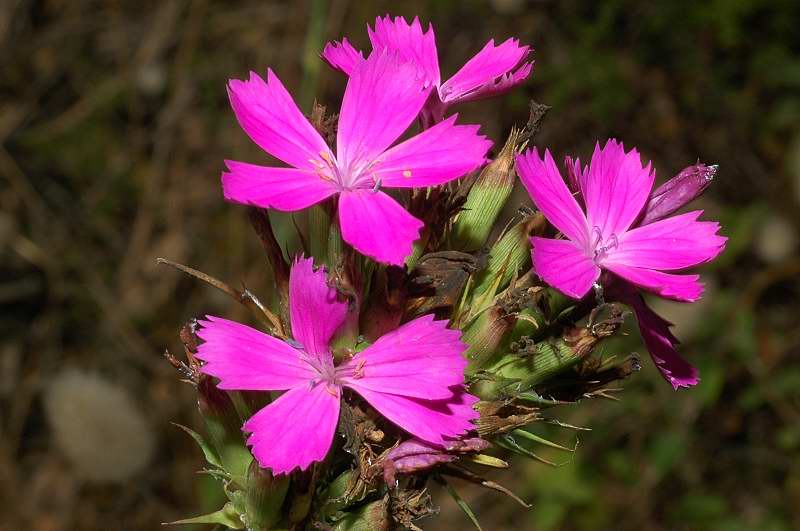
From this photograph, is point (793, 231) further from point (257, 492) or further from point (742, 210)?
point (257, 492)

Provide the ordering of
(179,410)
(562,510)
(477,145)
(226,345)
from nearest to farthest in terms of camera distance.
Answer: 1. (226,345)
2. (477,145)
3. (562,510)
4. (179,410)

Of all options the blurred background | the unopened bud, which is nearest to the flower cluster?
the unopened bud

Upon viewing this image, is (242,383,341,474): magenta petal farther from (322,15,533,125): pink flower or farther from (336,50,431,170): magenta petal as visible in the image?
(322,15,533,125): pink flower

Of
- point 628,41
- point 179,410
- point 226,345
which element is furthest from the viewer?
point 628,41

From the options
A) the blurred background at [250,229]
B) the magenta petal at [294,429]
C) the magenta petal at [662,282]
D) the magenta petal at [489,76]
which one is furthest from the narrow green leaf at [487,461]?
the blurred background at [250,229]

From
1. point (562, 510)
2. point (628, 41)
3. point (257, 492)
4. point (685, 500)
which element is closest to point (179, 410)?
point (562, 510)

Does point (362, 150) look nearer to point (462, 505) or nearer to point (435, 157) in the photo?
point (435, 157)

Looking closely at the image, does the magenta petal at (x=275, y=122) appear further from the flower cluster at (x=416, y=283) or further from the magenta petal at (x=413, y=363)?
the magenta petal at (x=413, y=363)
